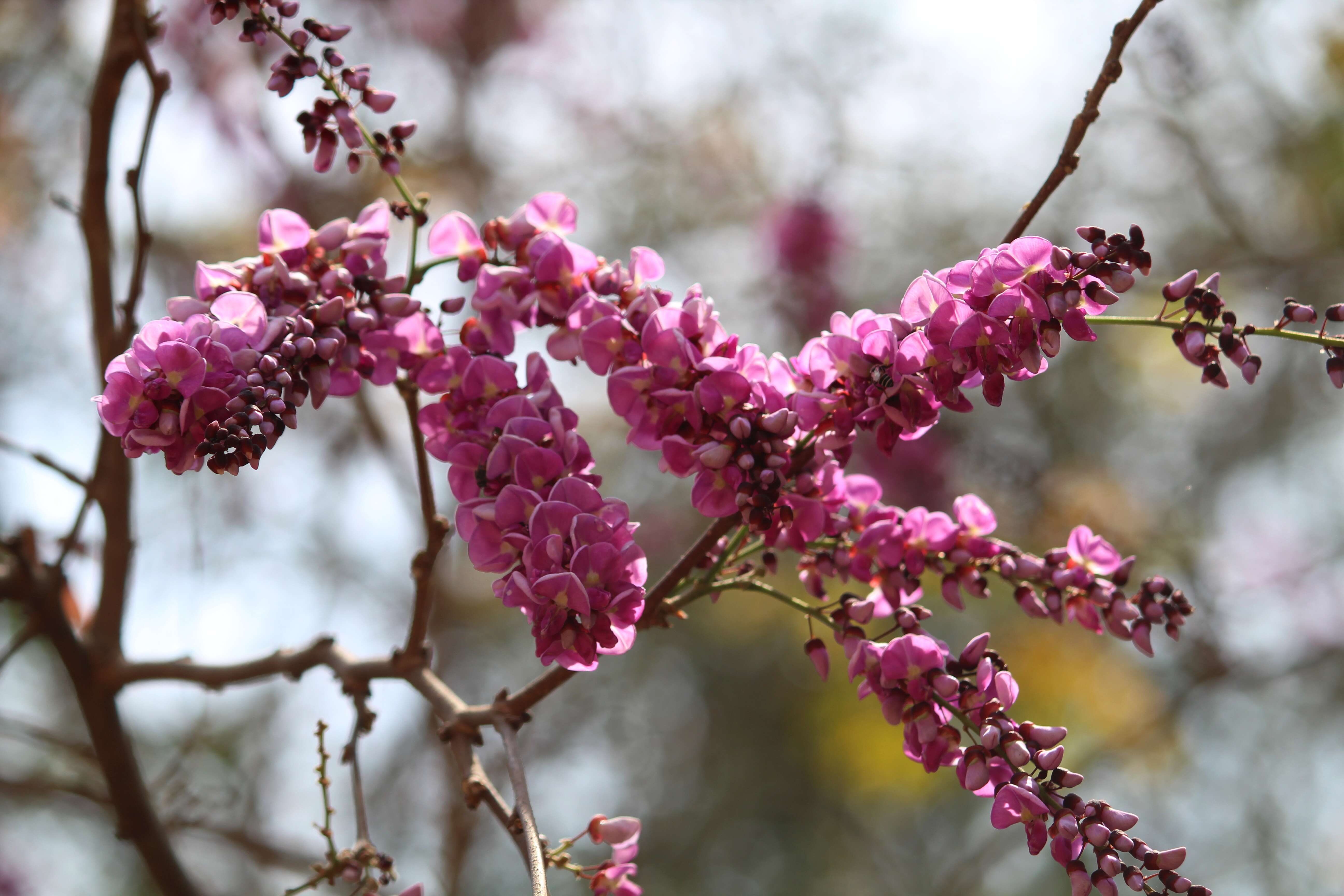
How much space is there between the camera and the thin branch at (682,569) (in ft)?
3.55

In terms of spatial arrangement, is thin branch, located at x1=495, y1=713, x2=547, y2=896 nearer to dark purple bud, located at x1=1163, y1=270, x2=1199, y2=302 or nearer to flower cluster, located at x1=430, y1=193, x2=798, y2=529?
flower cluster, located at x1=430, y1=193, x2=798, y2=529

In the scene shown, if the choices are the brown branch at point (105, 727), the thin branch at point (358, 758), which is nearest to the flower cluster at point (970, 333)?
the thin branch at point (358, 758)

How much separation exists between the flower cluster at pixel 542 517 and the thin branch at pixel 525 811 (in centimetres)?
14

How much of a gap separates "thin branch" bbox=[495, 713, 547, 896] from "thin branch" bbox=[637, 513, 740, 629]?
0.20m

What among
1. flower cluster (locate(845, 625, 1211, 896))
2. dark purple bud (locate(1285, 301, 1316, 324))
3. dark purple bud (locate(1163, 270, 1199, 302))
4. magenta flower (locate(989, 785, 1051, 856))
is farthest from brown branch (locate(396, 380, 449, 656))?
dark purple bud (locate(1285, 301, 1316, 324))

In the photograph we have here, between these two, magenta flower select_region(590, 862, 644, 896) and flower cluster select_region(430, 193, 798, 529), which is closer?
flower cluster select_region(430, 193, 798, 529)

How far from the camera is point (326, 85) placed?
1.06 metres

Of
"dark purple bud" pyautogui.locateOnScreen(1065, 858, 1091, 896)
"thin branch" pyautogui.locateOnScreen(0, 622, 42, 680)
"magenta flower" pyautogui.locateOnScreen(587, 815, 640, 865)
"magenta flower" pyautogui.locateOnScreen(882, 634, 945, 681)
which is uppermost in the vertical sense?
"thin branch" pyautogui.locateOnScreen(0, 622, 42, 680)

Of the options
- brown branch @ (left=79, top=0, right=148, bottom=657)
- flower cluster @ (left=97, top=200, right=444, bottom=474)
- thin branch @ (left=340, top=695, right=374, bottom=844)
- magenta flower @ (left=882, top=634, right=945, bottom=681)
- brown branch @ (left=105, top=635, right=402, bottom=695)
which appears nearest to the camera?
flower cluster @ (left=97, top=200, right=444, bottom=474)

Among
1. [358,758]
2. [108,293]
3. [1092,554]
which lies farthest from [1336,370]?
[108,293]

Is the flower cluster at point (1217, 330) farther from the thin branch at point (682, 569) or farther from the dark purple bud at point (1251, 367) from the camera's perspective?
the thin branch at point (682, 569)

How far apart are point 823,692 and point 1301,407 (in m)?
2.61

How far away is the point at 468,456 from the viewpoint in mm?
1005

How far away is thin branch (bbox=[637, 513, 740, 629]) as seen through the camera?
42.6 inches
